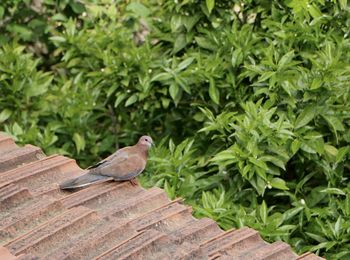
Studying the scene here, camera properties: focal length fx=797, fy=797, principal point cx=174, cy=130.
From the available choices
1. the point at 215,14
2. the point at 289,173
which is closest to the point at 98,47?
the point at 215,14

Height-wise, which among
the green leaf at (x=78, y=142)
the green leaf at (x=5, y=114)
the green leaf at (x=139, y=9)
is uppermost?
the green leaf at (x=139, y=9)

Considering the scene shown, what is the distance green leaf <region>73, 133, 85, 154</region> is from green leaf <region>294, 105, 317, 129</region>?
1825 mm

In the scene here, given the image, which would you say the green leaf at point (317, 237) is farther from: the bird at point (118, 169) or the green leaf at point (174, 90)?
the green leaf at point (174, 90)

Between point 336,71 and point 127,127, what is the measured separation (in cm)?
188

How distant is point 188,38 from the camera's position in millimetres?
5965

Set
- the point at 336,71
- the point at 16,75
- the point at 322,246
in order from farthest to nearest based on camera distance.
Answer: the point at 16,75 < the point at 336,71 < the point at 322,246

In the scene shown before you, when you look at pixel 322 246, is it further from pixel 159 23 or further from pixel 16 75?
pixel 16 75

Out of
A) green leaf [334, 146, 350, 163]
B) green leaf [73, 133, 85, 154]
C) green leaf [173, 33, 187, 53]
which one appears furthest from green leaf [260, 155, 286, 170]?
green leaf [73, 133, 85, 154]

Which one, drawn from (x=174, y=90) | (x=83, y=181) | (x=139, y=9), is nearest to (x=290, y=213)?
(x=174, y=90)

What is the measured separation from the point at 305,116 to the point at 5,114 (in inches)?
96.7

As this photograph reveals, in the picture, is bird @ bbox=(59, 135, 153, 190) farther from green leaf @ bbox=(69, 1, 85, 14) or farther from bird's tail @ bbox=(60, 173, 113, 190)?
green leaf @ bbox=(69, 1, 85, 14)

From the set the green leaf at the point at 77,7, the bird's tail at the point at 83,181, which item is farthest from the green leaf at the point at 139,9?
the bird's tail at the point at 83,181

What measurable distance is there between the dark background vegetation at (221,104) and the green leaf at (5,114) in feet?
0.05

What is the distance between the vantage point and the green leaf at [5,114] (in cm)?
618
